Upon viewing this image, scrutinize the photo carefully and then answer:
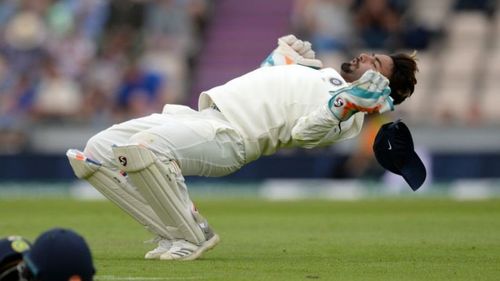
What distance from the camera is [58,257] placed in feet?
20.9

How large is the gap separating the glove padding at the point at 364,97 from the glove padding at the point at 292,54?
114 cm

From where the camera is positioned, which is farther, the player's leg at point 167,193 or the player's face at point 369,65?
the player's face at point 369,65

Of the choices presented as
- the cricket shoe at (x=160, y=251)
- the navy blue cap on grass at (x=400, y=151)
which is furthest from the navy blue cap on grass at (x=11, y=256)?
the navy blue cap on grass at (x=400, y=151)

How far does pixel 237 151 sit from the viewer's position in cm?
902

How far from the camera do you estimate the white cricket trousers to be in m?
8.88

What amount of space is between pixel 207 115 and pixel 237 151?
327 millimetres

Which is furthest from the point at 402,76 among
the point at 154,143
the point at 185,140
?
the point at 154,143

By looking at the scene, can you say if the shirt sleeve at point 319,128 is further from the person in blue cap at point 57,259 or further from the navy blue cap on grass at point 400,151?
the person in blue cap at point 57,259

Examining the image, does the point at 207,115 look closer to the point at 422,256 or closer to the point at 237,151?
the point at 237,151

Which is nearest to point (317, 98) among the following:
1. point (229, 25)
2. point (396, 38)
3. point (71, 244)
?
point (71, 244)

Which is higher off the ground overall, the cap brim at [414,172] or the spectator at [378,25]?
the cap brim at [414,172]

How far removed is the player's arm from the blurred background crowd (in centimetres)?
1092

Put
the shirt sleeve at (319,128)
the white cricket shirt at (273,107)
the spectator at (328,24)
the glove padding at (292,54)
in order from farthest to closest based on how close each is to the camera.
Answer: the spectator at (328,24), the glove padding at (292,54), the white cricket shirt at (273,107), the shirt sleeve at (319,128)

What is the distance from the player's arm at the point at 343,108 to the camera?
331 inches
